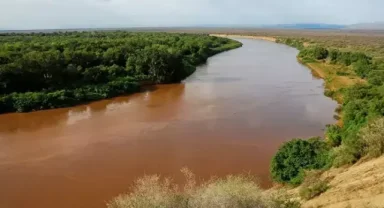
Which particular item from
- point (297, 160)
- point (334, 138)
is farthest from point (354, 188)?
point (334, 138)

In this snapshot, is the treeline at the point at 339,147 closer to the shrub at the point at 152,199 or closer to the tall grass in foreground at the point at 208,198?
the tall grass in foreground at the point at 208,198

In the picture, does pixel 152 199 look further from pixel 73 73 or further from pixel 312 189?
pixel 73 73

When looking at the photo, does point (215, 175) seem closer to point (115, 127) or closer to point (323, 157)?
point (323, 157)

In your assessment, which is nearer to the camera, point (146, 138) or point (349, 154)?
point (349, 154)

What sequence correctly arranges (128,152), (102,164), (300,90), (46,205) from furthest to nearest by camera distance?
(300,90), (128,152), (102,164), (46,205)

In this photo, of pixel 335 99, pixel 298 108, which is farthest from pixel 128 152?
pixel 335 99

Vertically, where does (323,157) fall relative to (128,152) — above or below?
above

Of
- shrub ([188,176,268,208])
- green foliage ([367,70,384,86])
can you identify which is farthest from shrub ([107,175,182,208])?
green foliage ([367,70,384,86])
